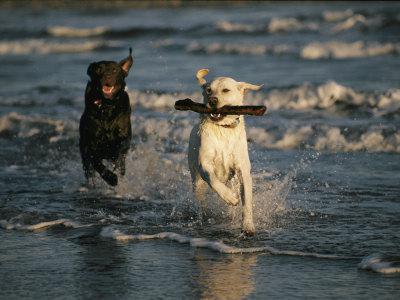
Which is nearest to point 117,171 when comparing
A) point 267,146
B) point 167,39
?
point 267,146

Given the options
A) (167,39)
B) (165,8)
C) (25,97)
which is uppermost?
(165,8)

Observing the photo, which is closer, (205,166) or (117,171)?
(205,166)

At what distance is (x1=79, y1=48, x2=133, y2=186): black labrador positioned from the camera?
9.87 metres

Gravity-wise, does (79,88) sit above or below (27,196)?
above

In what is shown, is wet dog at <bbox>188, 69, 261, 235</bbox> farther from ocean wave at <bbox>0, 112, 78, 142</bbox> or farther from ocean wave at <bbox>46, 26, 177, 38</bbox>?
ocean wave at <bbox>46, 26, 177, 38</bbox>

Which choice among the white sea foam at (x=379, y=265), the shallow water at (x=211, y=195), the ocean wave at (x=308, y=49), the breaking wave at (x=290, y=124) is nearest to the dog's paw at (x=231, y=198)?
the shallow water at (x=211, y=195)

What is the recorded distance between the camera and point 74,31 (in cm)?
2958

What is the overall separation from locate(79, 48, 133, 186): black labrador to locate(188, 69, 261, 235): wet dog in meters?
2.16

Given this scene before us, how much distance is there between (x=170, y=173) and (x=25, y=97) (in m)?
7.79

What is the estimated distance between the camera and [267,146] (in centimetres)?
1223

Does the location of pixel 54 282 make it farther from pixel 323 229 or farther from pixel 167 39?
pixel 167 39

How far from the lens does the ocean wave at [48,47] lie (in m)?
26.1

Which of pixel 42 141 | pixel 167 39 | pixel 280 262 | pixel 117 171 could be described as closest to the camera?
pixel 280 262

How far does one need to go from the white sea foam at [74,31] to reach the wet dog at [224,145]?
21.2 meters
